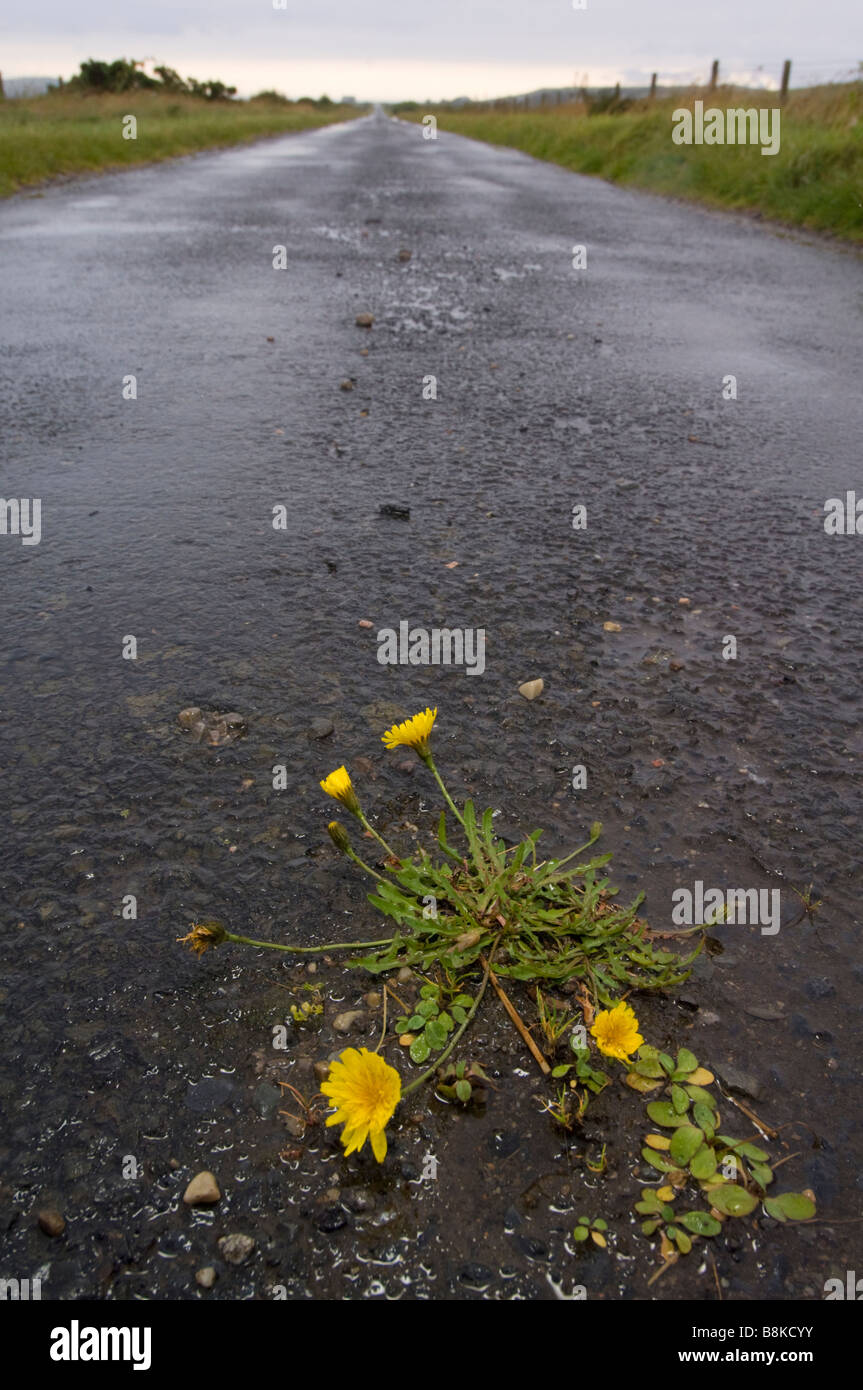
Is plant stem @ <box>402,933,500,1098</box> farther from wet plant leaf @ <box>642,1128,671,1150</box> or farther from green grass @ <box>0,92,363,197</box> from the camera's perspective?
green grass @ <box>0,92,363,197</box>

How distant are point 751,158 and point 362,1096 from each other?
15.5 meters

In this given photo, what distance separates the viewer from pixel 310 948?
1.66 m

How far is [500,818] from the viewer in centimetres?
204

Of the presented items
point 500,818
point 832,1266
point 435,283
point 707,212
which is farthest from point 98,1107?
point 707,212

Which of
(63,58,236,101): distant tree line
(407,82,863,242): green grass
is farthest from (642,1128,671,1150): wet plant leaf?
(63,58,236,101): distant tree line

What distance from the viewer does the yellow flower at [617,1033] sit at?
1.50 metres

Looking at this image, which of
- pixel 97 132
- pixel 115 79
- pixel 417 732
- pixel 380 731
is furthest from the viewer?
pixel 115 79

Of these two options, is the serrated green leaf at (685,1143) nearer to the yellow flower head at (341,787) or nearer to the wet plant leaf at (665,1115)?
the wet plant leaf at (665,1115)

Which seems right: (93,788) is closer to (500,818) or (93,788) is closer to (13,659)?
(13,659)

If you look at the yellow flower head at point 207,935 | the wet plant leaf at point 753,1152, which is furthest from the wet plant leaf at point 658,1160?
the yellow flower head at point 207,935

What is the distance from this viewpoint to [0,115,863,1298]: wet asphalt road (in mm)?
1335

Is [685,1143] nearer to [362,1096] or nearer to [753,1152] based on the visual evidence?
[753,1152]

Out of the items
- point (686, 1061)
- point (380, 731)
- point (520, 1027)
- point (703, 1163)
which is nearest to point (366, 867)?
Answer: point (520, 1027)

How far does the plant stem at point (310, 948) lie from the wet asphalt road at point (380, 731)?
35 mm
